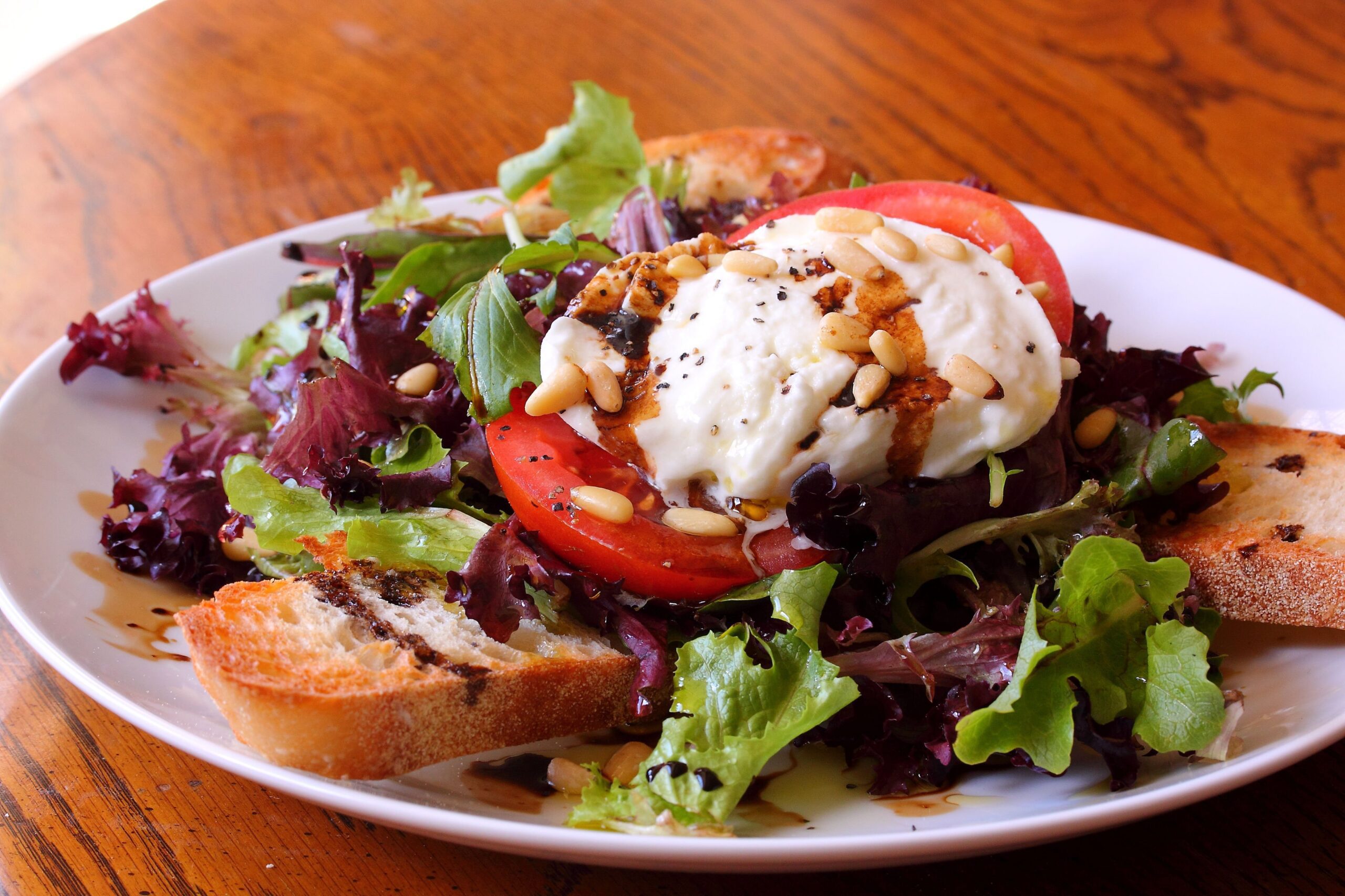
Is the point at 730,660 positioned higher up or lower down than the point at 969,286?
lower down

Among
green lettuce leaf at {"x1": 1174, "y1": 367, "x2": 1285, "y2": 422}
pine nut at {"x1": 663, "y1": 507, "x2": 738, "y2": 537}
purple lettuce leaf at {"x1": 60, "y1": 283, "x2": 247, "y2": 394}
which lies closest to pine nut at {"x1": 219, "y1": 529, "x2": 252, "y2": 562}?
purple lettuce leaf at {"x1": 60, "y1": 283, "x2": 247, "y2": 394}

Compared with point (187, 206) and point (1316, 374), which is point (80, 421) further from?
point (1316, 374)

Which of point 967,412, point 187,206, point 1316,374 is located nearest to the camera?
point 967,412

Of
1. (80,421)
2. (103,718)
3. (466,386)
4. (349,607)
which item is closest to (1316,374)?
(466,386)

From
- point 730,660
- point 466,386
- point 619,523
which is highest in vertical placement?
point 466,386

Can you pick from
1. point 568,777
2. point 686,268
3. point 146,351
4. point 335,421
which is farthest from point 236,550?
point 686,268

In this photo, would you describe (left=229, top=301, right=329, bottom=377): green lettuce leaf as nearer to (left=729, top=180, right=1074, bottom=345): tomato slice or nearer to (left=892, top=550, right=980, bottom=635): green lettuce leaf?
(left=729, top=180, right=1074, bottom=345): tomato slice

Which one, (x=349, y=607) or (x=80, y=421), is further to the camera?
(x=80, y=421)
